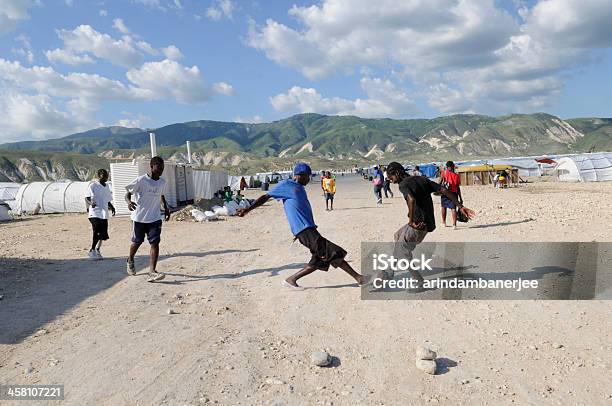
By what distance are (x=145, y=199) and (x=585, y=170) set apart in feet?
133

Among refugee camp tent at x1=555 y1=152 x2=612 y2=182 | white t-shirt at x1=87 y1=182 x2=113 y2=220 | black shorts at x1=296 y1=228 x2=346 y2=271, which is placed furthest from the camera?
refugee camp tent at x1=555 y1=152 x2=612 y2=182

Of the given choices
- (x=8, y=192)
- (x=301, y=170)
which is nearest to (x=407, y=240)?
(x=301, y=170)

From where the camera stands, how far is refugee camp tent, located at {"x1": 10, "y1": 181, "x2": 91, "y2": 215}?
26.7 metres

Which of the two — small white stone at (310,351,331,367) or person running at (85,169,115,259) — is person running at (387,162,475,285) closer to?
small white stone at (310,351,331,367)

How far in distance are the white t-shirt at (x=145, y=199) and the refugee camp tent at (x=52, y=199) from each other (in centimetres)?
2128

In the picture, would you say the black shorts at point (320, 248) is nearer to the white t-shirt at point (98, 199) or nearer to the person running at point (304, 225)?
the person running at point (304, 225)

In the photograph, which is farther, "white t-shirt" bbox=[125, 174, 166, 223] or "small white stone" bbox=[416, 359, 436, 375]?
"white t-shirt" bbox=[125, 174, 166, 223]

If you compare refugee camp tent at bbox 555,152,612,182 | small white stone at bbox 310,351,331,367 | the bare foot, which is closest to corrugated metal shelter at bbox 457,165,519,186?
refugee camp tent at bbox 555,152,612,182

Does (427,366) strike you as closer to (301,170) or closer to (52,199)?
(301,170)

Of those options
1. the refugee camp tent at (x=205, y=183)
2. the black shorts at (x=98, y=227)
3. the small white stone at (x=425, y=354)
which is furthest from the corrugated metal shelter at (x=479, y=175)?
the small white stone at (x=425, y=354)

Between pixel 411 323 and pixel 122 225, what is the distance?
577 inches

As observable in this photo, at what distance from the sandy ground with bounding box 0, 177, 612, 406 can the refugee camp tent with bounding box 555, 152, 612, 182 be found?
3735cm

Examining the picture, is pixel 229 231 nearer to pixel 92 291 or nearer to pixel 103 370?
pixel 92 291

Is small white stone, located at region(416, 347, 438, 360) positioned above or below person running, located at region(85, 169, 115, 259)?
below
